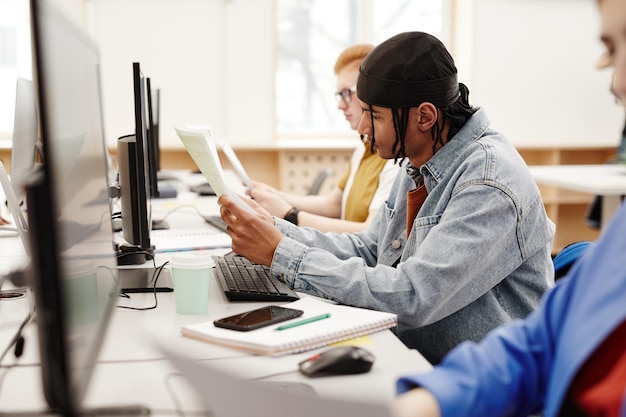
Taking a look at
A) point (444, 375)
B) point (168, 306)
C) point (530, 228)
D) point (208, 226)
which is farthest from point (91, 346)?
point (208, 226)

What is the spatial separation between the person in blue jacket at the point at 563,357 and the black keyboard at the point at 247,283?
1.87ft

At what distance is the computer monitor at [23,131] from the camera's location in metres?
1.69

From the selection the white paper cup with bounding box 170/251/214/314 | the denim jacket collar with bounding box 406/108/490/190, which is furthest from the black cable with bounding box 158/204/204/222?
the denim jacket collar with bounding box 406/108/490/190

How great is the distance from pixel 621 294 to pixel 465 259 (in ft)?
1.69

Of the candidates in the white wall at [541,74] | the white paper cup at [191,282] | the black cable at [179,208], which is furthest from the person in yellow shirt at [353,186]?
the white wall at [541,74]

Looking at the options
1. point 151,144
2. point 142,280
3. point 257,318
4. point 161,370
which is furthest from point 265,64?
point 161,370

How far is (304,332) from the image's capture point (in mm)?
1140

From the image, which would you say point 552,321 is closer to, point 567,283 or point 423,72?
point 567,283

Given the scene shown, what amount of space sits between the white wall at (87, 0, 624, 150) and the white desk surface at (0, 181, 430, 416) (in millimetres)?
3134

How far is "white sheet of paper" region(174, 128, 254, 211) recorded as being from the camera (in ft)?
4.70

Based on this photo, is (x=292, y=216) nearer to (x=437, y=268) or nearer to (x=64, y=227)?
(x=437, y=268)

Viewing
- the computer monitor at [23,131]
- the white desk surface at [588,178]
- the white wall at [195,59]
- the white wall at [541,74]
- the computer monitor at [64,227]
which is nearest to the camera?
the computer monitor at [64,227]

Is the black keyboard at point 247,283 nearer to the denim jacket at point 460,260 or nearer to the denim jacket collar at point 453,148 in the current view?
the denim jacket at point 460,260

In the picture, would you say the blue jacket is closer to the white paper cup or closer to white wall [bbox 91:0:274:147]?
the white paper cup
